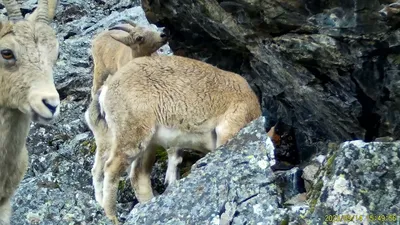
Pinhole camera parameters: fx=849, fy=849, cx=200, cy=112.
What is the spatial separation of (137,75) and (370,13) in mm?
3991

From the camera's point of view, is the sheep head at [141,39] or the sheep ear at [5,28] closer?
the sheep ear at [5,28]

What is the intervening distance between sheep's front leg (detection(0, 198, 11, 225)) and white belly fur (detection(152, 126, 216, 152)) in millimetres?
3071

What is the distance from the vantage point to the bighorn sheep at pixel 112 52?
44.6 feet

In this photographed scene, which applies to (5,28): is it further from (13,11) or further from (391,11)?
(391,11)

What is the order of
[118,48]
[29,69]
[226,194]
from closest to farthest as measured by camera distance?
[29,69] < [226,194] < [118,48]

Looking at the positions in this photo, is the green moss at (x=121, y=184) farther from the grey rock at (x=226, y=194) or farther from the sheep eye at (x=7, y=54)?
the sheep eye at (x=7, y=54)

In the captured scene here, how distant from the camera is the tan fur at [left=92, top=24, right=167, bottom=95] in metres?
15.9

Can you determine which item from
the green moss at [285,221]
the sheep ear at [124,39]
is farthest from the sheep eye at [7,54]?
the sheep ear at [124,39]

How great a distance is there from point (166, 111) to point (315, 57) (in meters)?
2.49

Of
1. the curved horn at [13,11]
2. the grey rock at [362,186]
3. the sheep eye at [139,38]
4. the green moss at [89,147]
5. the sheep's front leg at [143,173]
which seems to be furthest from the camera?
the sheep eye at [139,38]

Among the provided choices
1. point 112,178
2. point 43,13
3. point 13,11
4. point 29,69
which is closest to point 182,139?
point 112,178

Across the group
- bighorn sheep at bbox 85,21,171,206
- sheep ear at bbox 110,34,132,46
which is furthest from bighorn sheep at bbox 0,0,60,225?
sheep ear at bbox 110,34,132,46

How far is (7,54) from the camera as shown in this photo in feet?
29.7

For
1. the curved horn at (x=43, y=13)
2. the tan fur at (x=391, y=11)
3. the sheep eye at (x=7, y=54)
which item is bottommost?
the sheep eye at (x=7, y=54)
